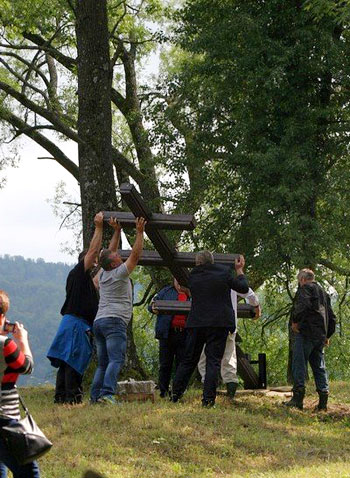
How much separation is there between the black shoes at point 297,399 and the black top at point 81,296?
11.7ft

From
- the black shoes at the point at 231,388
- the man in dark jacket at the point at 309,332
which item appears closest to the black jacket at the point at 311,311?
the man in dark jacket at the point at 309,332

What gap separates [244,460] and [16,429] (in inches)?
161

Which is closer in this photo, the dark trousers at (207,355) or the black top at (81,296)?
the dark trousers at (207,355)

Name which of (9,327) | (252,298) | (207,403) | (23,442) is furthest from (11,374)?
(252,298)

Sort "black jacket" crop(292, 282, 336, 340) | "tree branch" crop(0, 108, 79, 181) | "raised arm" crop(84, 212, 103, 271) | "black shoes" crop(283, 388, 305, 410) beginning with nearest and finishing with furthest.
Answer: "raised arm" crop(84, 212, 103, 271) → "black jacket" crop(292, 282, 336, 340) → "black shoes" crop(283, 388, 305, 410) → "tree branch" crop(0, 108, 79, 181)

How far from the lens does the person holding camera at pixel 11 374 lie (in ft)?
20.4

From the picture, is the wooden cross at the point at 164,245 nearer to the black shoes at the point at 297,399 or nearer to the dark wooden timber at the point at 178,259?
the dark wooden timber at the point at 178,259

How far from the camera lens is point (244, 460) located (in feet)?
31.8

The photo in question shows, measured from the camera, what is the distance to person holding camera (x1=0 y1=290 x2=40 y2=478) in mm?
6211

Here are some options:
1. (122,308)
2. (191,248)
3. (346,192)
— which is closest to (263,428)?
(122,308)

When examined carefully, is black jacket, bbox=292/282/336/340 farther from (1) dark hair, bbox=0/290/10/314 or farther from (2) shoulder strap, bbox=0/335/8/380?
(2) shoulder strap, bbox=0/335/8/380

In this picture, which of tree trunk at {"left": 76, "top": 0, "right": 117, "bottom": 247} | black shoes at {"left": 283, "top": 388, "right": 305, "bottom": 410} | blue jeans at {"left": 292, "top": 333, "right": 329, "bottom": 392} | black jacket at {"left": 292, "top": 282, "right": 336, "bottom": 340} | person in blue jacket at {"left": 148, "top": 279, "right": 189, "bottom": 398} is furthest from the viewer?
tree trunk at {"left": 76, "top": 0, "right": 117, "bottom": 247}

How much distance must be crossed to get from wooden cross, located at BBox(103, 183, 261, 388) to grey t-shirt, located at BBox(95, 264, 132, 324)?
0.99 meters

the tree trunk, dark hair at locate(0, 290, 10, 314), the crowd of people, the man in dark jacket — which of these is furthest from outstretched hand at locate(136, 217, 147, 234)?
dark hair at locate(0, 290, 10, 314)
